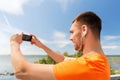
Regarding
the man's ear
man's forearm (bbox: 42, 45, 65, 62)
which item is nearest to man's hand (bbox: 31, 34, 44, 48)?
man's forearm (bbox: 42, 45, 65, 62)

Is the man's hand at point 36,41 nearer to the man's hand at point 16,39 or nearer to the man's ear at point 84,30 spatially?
the man's hand at point 16,39

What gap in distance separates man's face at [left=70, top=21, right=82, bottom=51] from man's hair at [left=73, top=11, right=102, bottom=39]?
31 millimetres

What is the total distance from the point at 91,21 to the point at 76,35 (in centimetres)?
10

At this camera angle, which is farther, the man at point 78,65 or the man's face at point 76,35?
the man's face at point 76,35

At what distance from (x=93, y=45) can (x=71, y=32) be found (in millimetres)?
134

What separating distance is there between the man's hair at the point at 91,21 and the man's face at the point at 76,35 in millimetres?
31

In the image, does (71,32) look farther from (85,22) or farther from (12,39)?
(12,39)

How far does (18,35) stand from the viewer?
1.49m

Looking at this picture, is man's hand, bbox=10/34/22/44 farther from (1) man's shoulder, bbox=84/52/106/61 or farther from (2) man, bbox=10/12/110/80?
(1) man's shoulder, bbox=84/52/106/61

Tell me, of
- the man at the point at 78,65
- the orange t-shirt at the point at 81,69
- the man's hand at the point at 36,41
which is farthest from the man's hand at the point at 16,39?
the man's hand at the point at 36,41

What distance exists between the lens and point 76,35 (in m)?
1.46

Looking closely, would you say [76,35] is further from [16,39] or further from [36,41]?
[36,41]

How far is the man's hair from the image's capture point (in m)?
1.46

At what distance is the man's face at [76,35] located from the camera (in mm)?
1462
